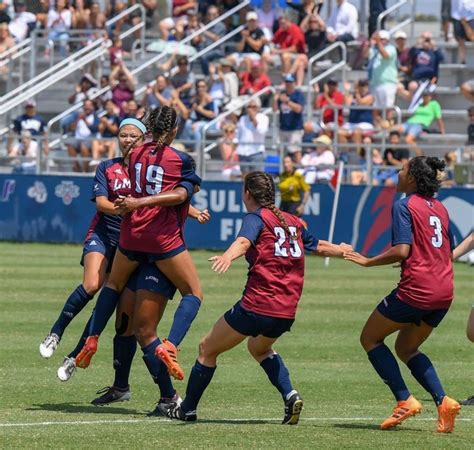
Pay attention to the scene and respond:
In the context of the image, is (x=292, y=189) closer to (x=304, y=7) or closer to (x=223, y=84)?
(x=223, y=84)

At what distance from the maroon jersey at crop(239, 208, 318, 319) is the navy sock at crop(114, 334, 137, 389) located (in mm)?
1589

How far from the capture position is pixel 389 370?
907 centimetres

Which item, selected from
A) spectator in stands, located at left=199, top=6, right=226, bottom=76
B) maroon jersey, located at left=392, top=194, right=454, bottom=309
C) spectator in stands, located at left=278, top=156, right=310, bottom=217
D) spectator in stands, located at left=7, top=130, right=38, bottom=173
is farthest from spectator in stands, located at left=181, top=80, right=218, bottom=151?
maroon jersey, located at left=392, top=194, right=454, bottom=309

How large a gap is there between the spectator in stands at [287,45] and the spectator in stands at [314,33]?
16cm

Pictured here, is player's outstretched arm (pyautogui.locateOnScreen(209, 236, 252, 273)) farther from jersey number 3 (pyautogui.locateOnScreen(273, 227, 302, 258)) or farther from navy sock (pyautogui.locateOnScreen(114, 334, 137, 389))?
navy sock (pyautogui.locateOnScreen(114, 334, 137, 389))

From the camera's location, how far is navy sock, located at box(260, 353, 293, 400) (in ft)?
29.8

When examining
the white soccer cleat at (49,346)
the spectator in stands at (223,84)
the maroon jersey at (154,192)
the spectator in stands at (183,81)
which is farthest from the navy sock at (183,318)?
the spectator in stands at (183,81)

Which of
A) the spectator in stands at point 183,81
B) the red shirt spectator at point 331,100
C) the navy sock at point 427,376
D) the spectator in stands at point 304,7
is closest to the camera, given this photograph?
the navy sock at point 427,376

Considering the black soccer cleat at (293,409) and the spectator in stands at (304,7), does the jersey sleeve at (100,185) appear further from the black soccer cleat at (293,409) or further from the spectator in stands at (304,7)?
the spectator in stands at (304,7)

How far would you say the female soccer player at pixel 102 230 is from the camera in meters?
10.0

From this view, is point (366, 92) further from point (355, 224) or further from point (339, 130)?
point (355, 224)

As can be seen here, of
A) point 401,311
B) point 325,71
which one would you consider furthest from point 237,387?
point 325,71

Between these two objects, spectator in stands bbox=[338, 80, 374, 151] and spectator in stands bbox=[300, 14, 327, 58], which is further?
spectator in stands bbox=[300, 14, 327, 58]

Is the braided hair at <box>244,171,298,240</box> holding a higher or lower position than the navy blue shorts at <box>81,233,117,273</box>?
higher
